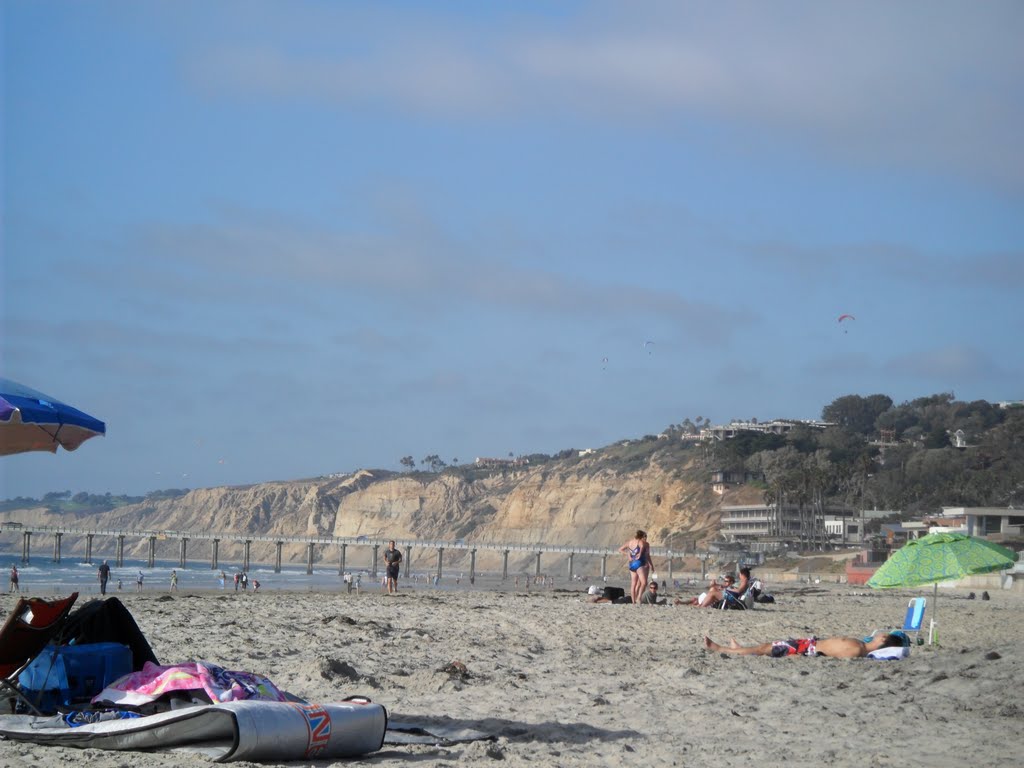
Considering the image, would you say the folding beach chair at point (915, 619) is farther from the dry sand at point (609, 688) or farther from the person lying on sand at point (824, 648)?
the person lying on sand at point (824, 648)

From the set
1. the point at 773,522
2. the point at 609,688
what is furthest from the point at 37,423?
the point at 773,522

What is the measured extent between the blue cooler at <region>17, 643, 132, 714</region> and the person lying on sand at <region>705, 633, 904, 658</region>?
5.31 metres

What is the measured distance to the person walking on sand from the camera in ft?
48.2

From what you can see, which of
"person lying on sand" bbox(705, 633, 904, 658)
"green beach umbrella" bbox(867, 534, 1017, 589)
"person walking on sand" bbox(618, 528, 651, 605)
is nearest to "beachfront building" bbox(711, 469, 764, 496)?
"person walking on sand" bbox(618, 528, 651, 605)

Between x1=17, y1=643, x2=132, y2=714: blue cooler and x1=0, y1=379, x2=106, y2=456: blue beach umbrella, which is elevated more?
x1=0, y1=379, x2=106, y2=456: blue beach umbrella

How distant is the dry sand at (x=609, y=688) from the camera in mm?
5113

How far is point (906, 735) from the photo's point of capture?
5680 millimetres

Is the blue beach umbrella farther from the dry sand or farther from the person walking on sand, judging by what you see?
the person walking on sand

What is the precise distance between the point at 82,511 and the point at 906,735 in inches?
8057

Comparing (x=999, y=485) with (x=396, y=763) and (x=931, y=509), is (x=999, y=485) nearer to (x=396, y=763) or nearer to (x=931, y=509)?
Result: (x=931, y=509)

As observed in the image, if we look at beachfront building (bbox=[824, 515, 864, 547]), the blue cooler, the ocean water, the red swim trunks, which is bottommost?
the ocean water

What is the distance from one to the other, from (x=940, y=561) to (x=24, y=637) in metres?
7.79

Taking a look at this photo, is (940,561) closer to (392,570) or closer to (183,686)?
(183,686)

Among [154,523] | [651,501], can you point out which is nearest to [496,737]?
[651,501]
